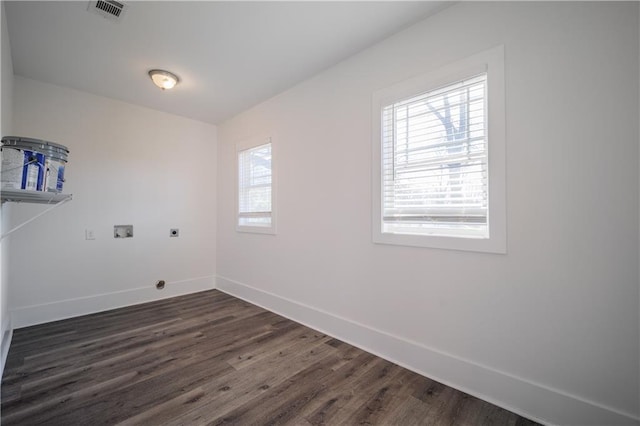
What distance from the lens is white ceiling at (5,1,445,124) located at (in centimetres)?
207

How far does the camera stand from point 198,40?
2.41 m

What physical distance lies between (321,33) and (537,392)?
2.93 m

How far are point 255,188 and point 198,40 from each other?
1.86 m

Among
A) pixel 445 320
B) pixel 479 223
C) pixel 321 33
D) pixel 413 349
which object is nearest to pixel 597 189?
pixel 479 223

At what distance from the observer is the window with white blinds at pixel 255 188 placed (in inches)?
145

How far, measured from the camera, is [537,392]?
164cm

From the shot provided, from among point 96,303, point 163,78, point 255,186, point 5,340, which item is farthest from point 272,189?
point 5,340

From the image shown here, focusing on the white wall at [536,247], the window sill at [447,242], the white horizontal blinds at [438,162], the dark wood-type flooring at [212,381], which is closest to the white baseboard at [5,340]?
the dark wood-type flooring at [212,381]

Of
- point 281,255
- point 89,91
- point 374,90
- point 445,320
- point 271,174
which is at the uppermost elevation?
point 89,91

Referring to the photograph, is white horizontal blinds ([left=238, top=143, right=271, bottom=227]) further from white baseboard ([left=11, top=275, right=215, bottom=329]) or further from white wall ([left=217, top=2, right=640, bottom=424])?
white wall ([left=217, top=2, right=640, bottom=424])

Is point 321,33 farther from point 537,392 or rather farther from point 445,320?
point 537,392

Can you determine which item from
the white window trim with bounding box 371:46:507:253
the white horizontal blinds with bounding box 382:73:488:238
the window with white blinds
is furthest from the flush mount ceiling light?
the white window trim with bounding box 371:46:507:253

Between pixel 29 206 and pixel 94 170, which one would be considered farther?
pixel 94 170

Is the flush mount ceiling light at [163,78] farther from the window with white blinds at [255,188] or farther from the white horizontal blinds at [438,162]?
the white horizontal blinds at [438,162]
